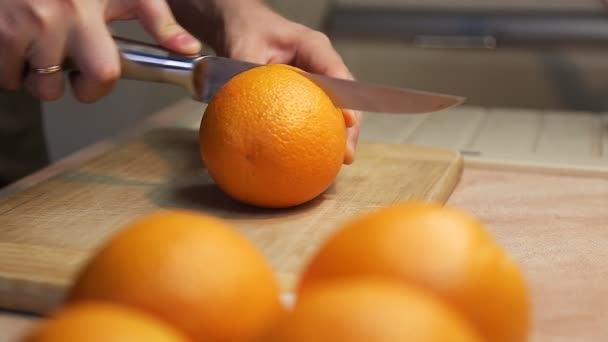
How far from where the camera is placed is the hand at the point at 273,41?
1.10 metres

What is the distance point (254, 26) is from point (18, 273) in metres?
0.55

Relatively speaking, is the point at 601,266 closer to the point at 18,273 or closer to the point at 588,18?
the point at 18,273

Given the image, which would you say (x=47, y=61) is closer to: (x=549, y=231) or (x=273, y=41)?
(x=273, y=41)

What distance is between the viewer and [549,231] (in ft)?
2.93

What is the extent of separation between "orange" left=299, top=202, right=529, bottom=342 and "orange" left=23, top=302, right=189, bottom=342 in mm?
99

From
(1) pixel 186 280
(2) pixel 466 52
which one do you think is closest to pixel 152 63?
(1) pixel 186 280

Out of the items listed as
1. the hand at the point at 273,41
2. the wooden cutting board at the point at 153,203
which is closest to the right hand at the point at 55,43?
the wooden cutting board at the point at 153,203

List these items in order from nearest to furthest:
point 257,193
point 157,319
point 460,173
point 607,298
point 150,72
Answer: point 157,319 < point 607,298 < point 257,193 < point 150,72 < point 460,173

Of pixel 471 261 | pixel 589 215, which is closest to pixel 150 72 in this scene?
pixel 589 215

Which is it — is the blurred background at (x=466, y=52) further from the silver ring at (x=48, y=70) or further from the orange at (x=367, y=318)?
the orange at (x=367, y=318)

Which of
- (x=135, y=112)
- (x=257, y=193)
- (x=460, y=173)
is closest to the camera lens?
(x=257, y=193)

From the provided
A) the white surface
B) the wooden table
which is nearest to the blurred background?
the white surface

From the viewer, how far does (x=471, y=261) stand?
41cm

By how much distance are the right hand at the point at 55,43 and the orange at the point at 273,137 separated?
138mm
